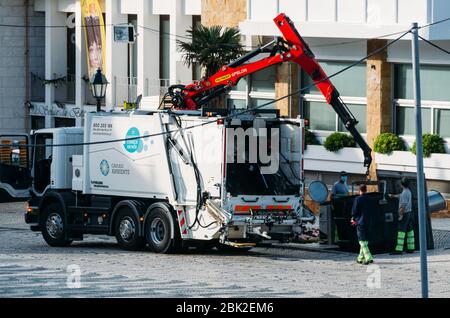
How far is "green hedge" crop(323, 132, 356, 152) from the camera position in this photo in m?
36.0

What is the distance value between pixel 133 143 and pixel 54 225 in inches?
122

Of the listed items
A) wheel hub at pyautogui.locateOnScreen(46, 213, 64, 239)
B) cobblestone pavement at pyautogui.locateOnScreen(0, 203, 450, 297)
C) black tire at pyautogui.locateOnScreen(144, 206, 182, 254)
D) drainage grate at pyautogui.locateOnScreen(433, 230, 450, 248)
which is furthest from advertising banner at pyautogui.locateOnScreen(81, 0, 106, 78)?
black tire at pyautogui.locateOnScreen(144, 206, 182, 254)

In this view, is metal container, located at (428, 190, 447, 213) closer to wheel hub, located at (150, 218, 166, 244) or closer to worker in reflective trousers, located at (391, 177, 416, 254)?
worker in reflective trousers, located at (391, 177, 416, 254)

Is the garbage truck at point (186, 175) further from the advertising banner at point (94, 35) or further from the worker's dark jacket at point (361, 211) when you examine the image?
the advertising banner at point (94, 35)

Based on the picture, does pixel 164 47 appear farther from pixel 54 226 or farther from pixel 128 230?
pixel 128 230

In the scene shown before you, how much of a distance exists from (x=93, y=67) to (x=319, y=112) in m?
11.0

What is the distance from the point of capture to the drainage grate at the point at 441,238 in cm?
2758

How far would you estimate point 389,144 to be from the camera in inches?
1358

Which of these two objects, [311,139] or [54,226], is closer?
[54,226]

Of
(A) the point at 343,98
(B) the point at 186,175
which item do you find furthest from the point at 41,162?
(A) the point at 343,98

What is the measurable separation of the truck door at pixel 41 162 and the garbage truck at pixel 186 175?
1.22 feet

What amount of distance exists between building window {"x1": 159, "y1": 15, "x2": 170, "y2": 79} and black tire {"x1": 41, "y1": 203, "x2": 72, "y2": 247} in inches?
597

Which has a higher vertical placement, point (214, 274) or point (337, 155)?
point (337, 155)
